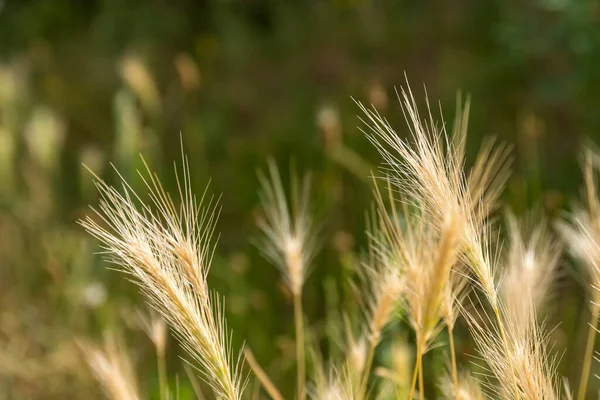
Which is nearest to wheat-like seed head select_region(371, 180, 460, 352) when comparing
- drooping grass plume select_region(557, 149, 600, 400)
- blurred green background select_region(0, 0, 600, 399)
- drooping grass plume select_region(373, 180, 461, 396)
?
drooping grass plume select_region(373, 180, 461, 396)

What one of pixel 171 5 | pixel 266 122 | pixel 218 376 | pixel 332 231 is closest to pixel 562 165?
pixel 332 231

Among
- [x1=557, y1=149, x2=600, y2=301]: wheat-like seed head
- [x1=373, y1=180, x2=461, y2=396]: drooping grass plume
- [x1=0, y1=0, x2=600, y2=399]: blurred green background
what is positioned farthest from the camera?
[x1=0, y1=0, x2=600, y2=399]: blurred green background

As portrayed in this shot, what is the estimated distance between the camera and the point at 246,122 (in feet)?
7.32

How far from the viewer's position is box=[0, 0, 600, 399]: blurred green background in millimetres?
1335

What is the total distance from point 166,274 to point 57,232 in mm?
1281

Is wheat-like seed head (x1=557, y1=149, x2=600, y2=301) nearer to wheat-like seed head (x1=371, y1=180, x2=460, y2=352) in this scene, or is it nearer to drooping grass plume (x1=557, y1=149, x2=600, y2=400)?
drooping grass plume (x1=557, y1=149, x2=600, y2=400)

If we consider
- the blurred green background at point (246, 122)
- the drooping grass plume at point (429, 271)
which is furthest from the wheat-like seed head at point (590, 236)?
the blurred green background at point (246, 122)

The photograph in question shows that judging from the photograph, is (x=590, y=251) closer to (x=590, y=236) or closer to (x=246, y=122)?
(x=590, y=236)

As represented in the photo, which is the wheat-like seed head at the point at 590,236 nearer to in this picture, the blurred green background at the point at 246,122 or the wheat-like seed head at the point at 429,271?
the wheat-like seed head at the point at 429,271

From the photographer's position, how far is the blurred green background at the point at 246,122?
133 cm

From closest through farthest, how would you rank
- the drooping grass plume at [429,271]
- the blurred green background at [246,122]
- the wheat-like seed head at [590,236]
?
the drooping grass plume at [429,271], the wheat-like seed head at [590,236], the blurred green background at [246,122]

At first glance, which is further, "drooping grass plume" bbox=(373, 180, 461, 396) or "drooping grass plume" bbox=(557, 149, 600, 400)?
"drooping grass plume" bbox=(557, 149, 600, 400)

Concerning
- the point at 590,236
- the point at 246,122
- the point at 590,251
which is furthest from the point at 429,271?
the point at 246,122

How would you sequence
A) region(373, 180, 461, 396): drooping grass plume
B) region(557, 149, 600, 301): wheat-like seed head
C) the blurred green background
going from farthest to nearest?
1. the blurred green background
2. region(557, 149, 600, 301): wheat-like seed head
3. region(373, 180, 461, 396): drooping grass plume
